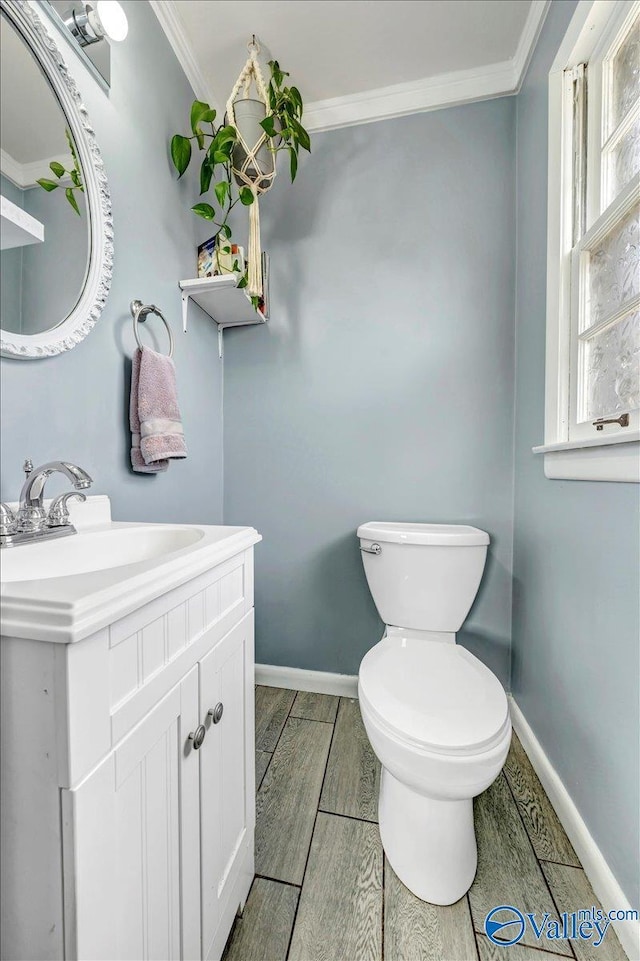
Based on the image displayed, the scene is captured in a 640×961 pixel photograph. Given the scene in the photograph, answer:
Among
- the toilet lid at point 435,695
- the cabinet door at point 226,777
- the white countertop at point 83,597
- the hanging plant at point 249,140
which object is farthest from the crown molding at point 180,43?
the toilet lid at point 435,695

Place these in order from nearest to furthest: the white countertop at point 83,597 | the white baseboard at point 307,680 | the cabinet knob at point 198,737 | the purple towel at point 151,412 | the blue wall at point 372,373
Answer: the white countertop at point 83,597
the cabinet knob at point 198,737
the purple towel at point 151,412
the blue wall at point 372,373
the white baseboard at point 307,680

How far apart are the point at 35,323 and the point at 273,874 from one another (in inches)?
53.1

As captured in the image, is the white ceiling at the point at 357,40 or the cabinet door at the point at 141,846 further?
the white ceiling at the point at 357,40

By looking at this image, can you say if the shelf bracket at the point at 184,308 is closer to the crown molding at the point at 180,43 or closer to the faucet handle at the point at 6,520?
the crown molding at the point at 180,43

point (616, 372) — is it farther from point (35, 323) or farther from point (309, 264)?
point (35, 323)

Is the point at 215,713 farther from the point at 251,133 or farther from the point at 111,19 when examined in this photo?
the point at 251,133

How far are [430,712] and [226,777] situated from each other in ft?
1.54

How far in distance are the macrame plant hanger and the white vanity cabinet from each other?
3.72 feet

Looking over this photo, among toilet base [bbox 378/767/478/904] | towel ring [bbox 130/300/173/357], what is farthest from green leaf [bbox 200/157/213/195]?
toilet base [bbox 378/767/478/904]

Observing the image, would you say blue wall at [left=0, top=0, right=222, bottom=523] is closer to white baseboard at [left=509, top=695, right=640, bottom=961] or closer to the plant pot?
the plant pot

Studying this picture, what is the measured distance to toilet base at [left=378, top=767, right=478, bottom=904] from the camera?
2.87ft

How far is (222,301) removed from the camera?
56.3 inches

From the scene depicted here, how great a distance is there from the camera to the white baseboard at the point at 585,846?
0.78 meters

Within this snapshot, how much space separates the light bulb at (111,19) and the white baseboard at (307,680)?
6.68 ft
